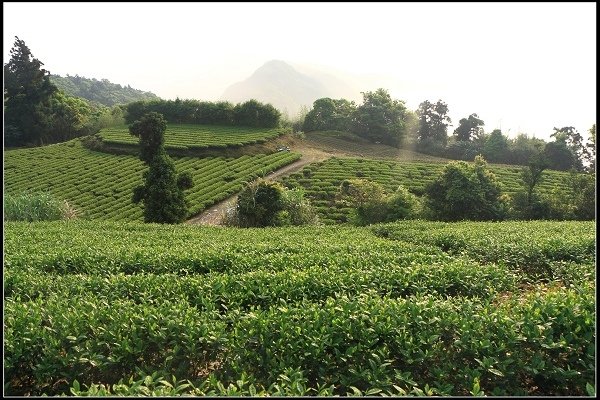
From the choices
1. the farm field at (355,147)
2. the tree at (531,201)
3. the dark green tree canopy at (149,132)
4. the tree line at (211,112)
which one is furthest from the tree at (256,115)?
the tree at (531,201)

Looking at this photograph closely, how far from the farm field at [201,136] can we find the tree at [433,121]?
74.0ft

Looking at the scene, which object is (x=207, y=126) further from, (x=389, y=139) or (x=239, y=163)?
(x=389, y=139)

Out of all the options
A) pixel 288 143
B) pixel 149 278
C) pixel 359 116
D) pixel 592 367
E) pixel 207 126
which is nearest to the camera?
pixel 592 367

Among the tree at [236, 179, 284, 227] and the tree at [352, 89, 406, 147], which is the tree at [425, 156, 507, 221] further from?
the tree at [352, 89, 406, 147]

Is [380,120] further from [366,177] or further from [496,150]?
[366,177]

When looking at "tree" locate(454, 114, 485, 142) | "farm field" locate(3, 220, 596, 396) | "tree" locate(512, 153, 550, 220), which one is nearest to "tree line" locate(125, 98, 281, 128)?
"tree" locate(454, 114, 485, 142)

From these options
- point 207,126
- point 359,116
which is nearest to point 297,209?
point 207,126

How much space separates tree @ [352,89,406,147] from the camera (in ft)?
196

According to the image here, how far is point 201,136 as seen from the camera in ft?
167

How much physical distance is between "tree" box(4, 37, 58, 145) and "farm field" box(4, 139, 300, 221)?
539cm

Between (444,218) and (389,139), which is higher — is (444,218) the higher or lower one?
the lower one

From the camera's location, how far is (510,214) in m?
26.1

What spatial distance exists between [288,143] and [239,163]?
11298 mm

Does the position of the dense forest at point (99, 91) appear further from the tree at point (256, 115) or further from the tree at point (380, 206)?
the tree at point (380, 206)
